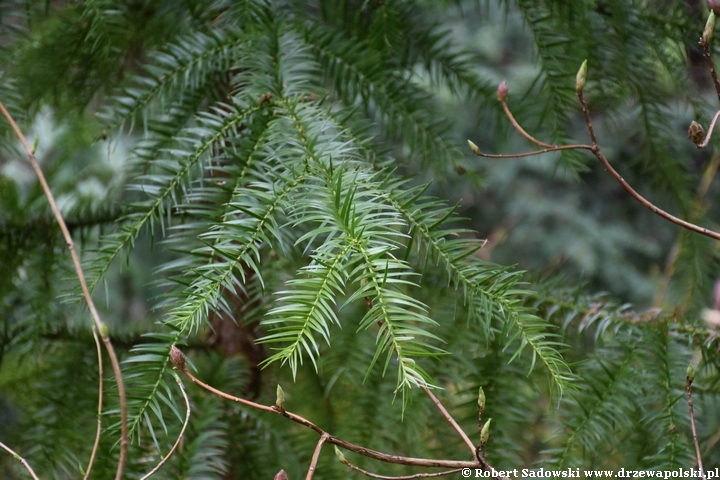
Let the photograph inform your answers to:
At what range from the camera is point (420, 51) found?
93 cm

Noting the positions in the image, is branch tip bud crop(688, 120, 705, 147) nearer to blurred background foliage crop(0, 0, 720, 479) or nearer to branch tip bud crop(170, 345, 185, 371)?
blurred background foliage crop(0, 0, 720, 479)

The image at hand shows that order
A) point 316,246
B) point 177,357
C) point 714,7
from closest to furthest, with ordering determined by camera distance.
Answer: point 177,357 < point 714,7 < point 316,246

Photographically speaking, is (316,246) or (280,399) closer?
(280,399)

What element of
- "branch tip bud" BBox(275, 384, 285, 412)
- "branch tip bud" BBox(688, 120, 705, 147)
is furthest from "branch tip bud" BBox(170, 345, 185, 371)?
"branch tip bud" BBox(688, 120, 705, 147)

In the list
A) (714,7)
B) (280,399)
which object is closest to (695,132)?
(714,7)

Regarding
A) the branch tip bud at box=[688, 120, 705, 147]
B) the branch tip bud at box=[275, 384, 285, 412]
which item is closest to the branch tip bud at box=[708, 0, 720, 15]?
the branch tip bud at box=[688, 120, 705, 147]

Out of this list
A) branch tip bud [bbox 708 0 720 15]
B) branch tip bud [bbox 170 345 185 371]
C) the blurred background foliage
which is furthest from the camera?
the blurred background foliage

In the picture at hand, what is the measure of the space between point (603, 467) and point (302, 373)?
1.69ft

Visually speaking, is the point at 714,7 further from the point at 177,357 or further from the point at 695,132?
the point at 177,357

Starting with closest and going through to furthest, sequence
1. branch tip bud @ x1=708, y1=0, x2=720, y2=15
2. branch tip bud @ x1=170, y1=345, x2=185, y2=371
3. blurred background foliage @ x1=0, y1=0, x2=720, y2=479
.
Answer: branch tip bud @ x1=170, y1=345, x2=185, y2=371 < branch tip bud @ x1=708, y1=0, x2=720, y2=15 < blurred background foliage @ x1=0, y1=0, x2=720, y2=479

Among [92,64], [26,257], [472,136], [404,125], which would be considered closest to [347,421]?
[404,125]

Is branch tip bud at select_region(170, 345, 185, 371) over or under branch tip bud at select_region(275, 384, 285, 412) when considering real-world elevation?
over

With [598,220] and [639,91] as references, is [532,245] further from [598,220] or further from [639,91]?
[639,91]

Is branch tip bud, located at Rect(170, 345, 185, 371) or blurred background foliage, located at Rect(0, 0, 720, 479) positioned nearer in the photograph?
branch tip bud, located at Rect(170, 345, 185, 371)
